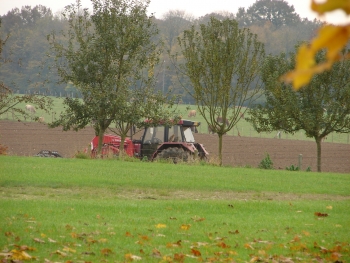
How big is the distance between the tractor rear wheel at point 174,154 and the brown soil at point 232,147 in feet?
26.6

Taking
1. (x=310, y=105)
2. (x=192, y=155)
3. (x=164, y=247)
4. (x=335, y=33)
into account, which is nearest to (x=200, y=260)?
(x=164, y=247)

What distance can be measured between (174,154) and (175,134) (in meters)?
2.53

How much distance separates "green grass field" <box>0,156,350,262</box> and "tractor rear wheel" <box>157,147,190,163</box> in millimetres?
5683

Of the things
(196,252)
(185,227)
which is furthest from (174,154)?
(196,252)

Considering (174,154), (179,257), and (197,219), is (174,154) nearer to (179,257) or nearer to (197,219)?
(197,219)

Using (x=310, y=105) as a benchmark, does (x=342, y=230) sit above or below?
below

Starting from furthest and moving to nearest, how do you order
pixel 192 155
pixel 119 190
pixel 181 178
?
pixel 192 155
pixel 181 178
pixel 119 190

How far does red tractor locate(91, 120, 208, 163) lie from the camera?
25614mm

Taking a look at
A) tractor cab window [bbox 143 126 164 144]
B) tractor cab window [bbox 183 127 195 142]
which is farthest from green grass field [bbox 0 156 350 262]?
tractor cab window [bbox 183 127 195 142]

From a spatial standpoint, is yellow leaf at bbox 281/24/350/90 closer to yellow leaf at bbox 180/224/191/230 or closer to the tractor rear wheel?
yellow leaf at bbox 180/224/191/230

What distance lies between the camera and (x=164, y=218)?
396 inches

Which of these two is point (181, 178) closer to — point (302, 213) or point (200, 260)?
point (302, 213)

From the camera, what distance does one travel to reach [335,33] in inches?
61.5

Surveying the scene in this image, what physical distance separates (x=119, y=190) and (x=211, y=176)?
14.6 feet
